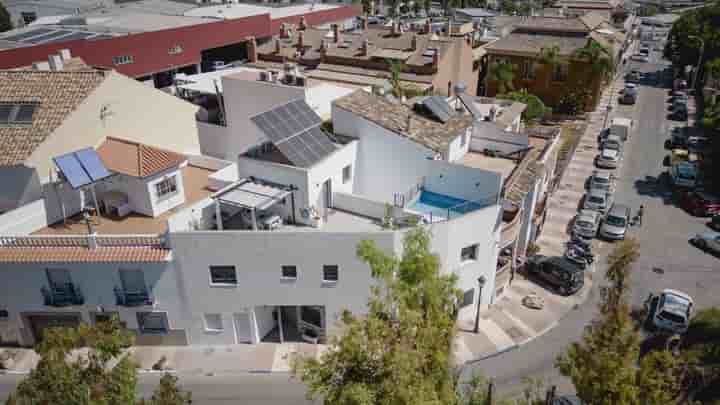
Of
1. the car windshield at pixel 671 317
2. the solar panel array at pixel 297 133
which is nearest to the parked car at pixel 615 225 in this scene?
the car windshield at pixel 671 317

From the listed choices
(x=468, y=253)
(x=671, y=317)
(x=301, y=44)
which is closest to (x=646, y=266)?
(x=671, y=317)

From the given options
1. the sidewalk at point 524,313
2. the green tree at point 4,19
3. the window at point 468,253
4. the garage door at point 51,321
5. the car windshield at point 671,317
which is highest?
the green tree at point 4,19

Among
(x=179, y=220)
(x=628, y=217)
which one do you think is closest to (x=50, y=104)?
(x=179, y=220)

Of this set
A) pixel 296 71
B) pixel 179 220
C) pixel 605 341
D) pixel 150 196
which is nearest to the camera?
pixel 605 341

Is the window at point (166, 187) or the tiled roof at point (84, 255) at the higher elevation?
the window at point (166, 187)

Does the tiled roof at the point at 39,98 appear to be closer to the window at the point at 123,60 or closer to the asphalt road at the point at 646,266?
the asphalt road at the point at 646,266

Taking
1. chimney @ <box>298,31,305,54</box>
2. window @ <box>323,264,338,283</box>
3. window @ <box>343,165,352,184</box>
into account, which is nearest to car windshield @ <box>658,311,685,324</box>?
window @ <box>323,264,338,283</box>

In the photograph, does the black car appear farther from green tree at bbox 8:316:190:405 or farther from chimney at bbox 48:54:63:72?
chimney at bbox 48:54:63:72

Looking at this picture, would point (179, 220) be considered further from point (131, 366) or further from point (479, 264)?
point (479, 264)
